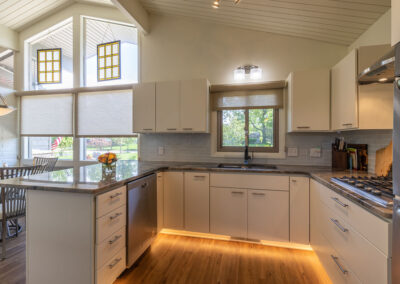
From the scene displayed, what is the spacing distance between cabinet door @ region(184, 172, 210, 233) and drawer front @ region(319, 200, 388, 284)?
124 cm

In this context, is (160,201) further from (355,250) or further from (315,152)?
(315,152)

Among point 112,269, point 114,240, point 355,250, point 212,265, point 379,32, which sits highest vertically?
point 379,32

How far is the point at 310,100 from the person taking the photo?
2262 millimetres

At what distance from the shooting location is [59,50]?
3.69m

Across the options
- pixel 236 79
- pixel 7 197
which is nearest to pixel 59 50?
pixel 7 197

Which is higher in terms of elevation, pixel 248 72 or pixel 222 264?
pixel 248 72

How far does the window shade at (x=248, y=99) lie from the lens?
8.91ft

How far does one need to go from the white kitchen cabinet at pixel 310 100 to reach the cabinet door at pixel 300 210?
0.68 metres

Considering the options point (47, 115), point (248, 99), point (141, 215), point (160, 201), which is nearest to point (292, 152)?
point (248, 99)

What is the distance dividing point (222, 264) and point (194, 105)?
6.27 ft

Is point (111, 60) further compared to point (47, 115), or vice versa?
point (47, 115)

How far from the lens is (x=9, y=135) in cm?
368

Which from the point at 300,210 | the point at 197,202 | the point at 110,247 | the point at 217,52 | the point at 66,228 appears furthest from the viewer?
the point at 217,52

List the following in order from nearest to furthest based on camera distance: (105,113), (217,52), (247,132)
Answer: (247,132)
(217,52)
(105,113)
